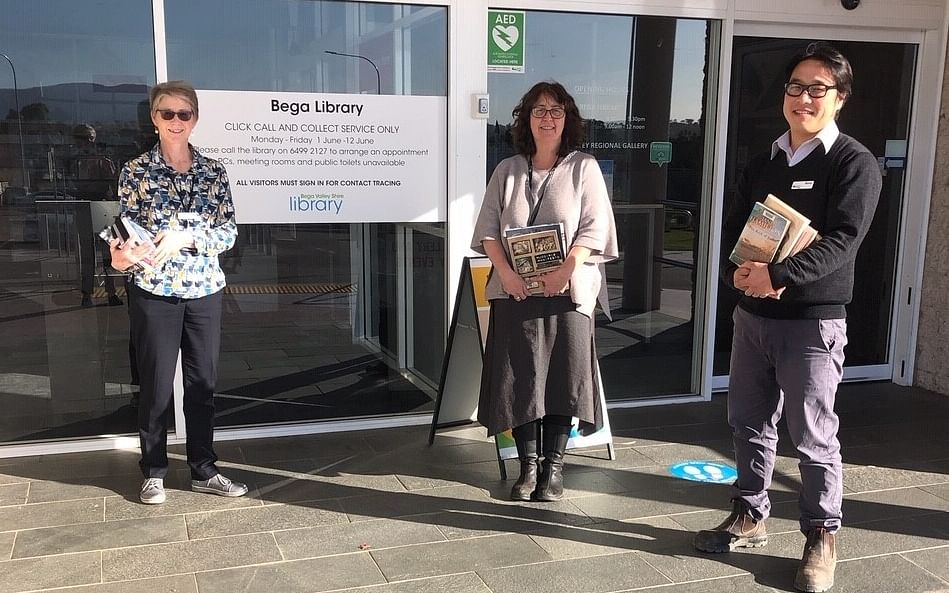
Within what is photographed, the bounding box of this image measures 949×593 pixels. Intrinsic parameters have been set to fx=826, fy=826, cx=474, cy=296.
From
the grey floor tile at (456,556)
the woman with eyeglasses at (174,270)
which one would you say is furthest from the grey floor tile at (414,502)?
the woman with eyeglasses at (174,270)

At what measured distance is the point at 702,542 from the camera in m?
3.39

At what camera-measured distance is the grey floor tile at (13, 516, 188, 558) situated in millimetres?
3365

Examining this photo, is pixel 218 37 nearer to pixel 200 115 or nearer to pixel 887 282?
pixel 200 115

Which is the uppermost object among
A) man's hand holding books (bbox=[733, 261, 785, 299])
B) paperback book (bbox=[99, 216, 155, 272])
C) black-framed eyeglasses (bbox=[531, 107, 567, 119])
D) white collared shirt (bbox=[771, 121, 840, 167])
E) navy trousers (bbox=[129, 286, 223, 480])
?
black-framed eyeglasses (bbox=[531, 107, 567, 119])

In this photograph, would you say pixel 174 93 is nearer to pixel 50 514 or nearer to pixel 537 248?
pixel 537 248

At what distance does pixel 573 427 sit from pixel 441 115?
1954 mm

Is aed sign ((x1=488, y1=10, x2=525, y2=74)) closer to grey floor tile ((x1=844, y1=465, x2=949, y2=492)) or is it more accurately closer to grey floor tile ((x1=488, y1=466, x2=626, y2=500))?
grey floor tile ((x1=488, y1=466, x2=626, y2=500))

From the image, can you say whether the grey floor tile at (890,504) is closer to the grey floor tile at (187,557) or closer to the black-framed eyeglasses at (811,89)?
the black-framed eyeglasses at (811,89)

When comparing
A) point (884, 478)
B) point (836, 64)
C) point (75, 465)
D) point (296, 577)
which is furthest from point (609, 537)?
point (75, 465)

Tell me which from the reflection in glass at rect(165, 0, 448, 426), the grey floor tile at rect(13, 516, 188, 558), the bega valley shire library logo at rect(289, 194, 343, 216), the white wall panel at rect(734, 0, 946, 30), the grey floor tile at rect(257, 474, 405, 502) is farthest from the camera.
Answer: the white wall panel at rect(734, 0, 946, 30)

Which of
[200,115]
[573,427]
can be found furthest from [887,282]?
[200,115]

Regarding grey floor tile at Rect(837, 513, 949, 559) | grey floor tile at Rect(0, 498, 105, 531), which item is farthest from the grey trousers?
grey floor tile at Rect(0, 498, 105, 531)

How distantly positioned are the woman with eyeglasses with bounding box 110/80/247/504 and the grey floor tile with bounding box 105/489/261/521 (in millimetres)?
37

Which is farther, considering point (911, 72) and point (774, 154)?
point (911, 72)
